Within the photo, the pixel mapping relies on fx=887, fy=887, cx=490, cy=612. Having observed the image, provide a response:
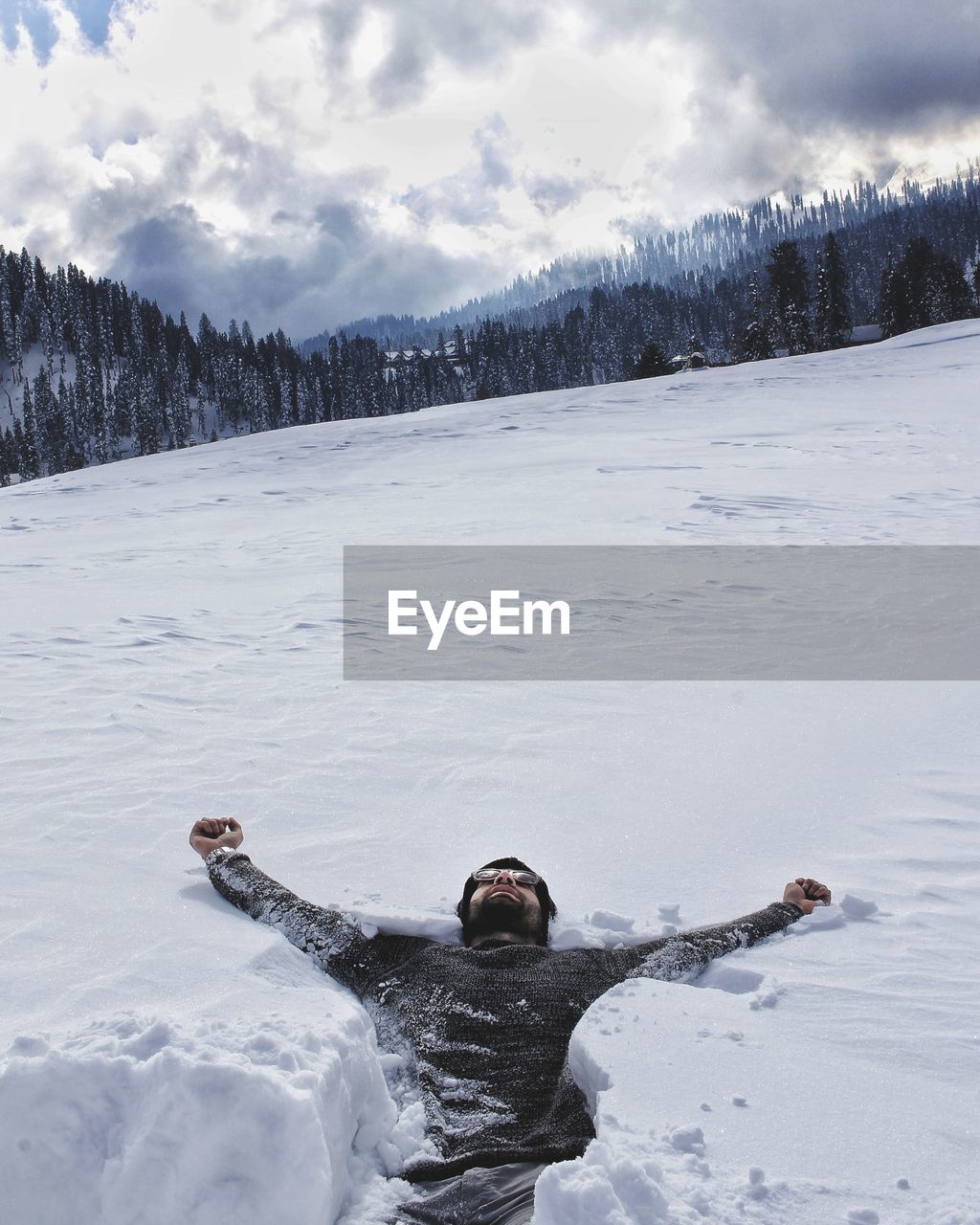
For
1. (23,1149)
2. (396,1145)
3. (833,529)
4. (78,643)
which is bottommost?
(396,1145)

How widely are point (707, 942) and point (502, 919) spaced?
2.46ft

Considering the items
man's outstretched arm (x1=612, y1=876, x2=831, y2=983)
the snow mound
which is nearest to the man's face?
man's outstretched arm (x1=612, y1=876, x2=831, y2=983)

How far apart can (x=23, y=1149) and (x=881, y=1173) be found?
193 centimetres

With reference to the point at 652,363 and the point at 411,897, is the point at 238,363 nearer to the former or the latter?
the point at 652,363

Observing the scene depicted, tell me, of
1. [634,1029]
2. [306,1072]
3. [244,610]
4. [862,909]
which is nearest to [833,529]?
[244,610]

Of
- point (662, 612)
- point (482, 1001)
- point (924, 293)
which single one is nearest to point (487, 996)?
point (482, 1001)

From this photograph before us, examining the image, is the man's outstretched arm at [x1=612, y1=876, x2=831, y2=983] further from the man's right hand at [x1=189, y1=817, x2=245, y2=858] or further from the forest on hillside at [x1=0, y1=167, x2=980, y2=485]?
the forest on hillside at [x1=0, y1=167, x2=980, y2=485]

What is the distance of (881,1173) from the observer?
80.7 inches

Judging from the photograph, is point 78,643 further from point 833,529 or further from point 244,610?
point 833,529

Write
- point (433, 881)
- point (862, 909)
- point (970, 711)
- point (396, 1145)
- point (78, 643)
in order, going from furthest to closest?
point (78, 643)
point (970, 711)
point (433, 881)
point (862, 909)
point (396, 1145)

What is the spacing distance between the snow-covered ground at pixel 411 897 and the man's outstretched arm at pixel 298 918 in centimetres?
12

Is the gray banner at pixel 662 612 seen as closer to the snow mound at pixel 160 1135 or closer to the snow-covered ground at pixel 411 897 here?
the snow-covered ground at pixel 411 897

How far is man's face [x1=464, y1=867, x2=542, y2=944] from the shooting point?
333cm

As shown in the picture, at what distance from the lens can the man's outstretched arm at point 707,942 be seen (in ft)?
10.2
